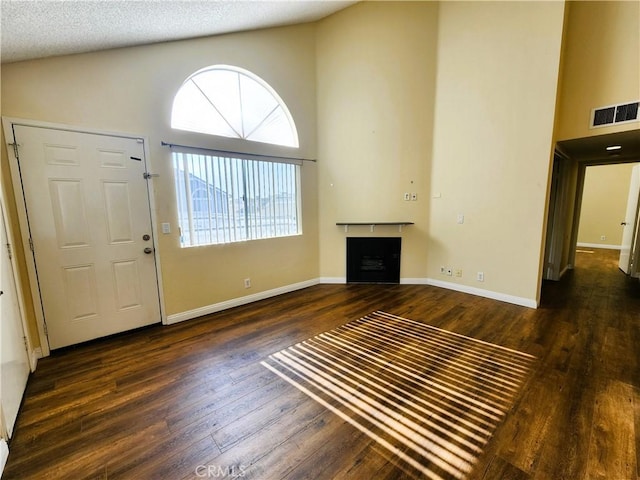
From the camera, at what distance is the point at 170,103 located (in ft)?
10.0

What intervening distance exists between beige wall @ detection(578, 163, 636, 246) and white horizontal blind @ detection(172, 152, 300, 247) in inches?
339

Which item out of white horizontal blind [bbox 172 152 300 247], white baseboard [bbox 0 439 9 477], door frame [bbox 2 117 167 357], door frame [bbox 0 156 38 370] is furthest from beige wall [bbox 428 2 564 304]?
door frame [bbox 0 156 38 370]

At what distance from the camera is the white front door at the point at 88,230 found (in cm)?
246

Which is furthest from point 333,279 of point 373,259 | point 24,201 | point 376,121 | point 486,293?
point 24,201

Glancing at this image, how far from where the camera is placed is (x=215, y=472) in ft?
4.68

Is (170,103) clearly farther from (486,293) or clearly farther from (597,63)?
(597,63)

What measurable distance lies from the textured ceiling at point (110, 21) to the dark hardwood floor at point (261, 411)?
256 centimetres

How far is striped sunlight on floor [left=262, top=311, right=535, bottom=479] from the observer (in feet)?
5.19

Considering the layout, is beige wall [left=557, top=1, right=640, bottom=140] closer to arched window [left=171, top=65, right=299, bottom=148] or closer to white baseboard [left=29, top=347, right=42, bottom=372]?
arched window [left=171, top=65, right=299, bottom=148]

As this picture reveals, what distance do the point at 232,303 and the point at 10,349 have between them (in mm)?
2085

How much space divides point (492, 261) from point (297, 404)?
11.0 ft

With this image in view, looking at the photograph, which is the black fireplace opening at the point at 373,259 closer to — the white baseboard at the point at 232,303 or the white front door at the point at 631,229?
the white baseboard at the point at 232,303

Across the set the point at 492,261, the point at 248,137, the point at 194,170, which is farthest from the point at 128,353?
the point at 492,261

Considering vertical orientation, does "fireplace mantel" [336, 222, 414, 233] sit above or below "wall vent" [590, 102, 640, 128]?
below
